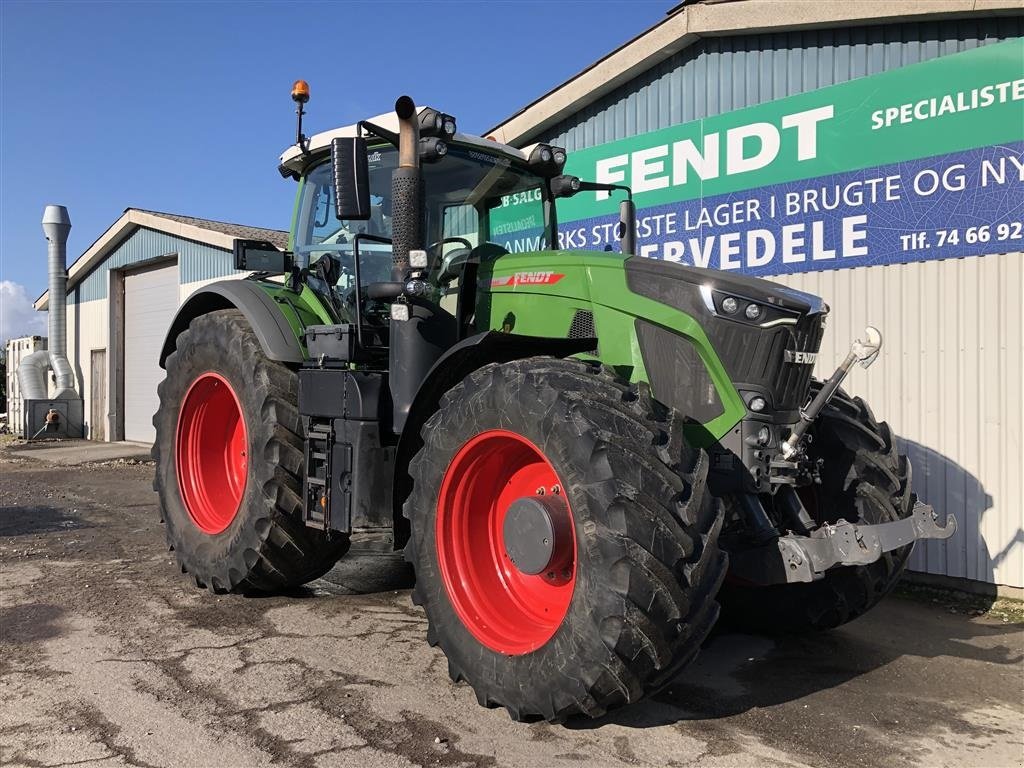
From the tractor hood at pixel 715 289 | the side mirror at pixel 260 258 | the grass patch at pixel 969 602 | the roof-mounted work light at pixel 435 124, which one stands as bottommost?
the grass patch at pixel 969 602

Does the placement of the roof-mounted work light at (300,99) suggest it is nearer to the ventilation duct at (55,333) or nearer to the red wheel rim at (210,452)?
the red wheel rim at (210,452)

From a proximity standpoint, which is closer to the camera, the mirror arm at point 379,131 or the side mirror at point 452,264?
the mirror arm at point 379,131

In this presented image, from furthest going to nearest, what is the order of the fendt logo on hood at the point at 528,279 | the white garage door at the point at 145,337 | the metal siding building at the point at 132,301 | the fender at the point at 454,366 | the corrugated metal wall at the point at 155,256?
1. the white garage door at the point at 145,337
2. the metal siding building at the point at 132,301
3. the corrugated metal wall at the point at 155,256
4. the fendt logo on hood at the point at 528,279
5. the fender at the point at 454,366

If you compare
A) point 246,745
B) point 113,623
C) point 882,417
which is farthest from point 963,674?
point 113,623

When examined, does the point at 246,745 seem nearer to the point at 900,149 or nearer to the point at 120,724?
the point at 120,724

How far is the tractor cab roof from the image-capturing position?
455cm

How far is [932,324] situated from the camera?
5855mm

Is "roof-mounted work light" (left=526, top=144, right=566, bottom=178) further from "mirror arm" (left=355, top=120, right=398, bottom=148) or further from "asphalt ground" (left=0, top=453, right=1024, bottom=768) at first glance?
"asphalt ground" (left=0, top=453, right=1024, bottom=768)

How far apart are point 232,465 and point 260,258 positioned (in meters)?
1.44

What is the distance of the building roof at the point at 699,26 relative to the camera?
19.2 feet

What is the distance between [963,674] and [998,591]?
62.8 inches

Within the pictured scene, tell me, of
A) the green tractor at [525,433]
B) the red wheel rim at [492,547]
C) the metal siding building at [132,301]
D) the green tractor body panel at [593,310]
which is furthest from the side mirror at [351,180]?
the metal siding building at [132,301]

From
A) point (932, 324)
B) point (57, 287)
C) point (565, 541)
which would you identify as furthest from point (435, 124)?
point (57, 287)

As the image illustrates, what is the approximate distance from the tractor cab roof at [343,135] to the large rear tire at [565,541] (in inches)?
67.1
